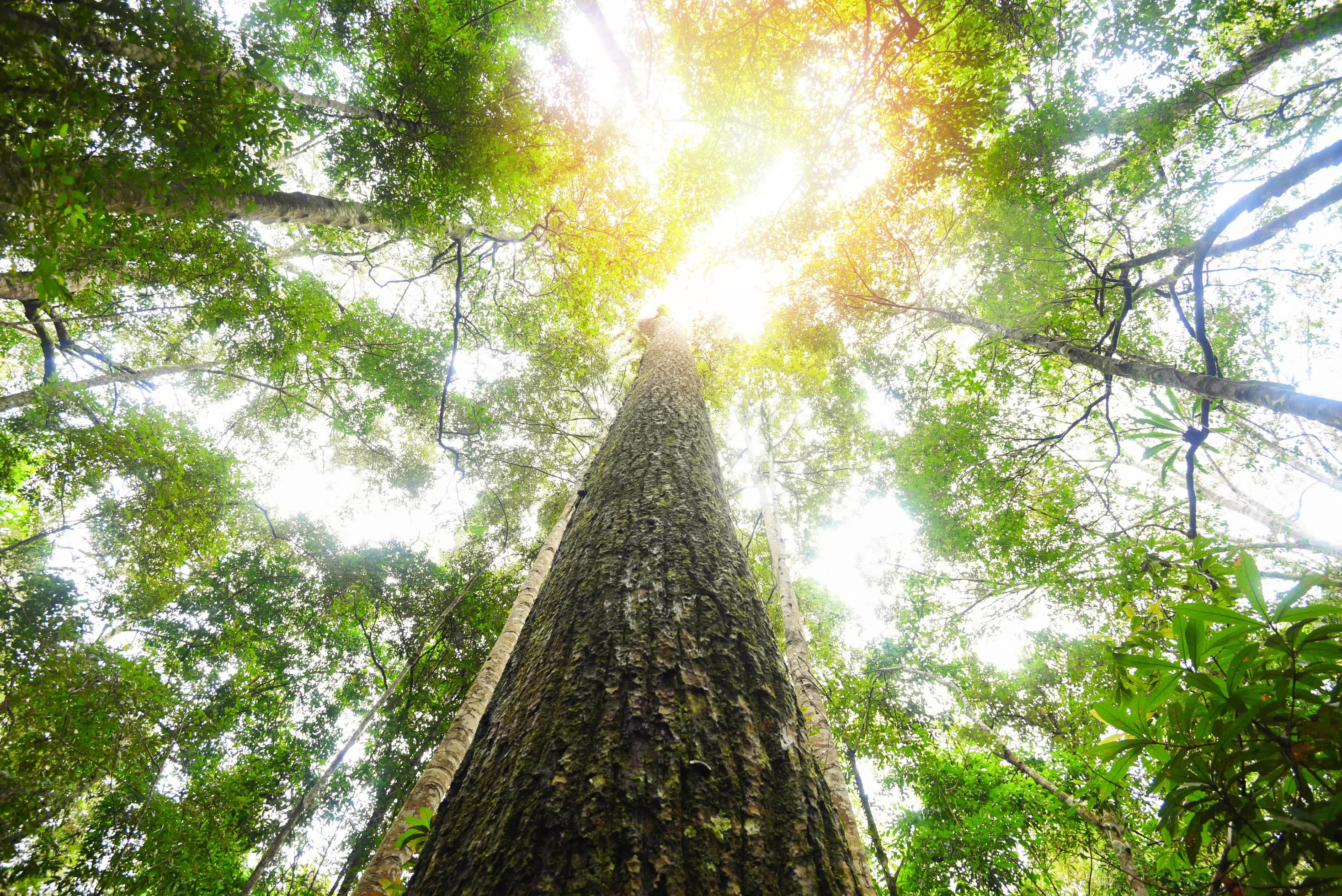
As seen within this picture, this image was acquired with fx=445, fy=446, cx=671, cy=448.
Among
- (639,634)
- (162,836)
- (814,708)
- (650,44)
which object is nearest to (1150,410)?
(814,708)

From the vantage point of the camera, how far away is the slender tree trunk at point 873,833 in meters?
5.33

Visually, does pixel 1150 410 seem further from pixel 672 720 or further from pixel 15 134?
pixel 15 134

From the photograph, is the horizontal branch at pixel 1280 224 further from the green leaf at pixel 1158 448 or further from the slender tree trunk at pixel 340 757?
the slender tree trunk at pixel 340 757

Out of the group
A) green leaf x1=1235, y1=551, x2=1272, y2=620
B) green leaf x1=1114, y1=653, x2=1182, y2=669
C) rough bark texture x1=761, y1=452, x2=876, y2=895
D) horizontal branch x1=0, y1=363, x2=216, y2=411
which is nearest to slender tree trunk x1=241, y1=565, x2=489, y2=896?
horizontal branch x1=0, y1=363, x2=216, y2=411

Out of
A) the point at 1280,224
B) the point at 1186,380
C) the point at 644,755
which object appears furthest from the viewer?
the point at 1186,380

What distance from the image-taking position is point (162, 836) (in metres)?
5.26

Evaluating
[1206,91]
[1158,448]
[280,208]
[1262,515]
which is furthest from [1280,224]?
[1262,515]

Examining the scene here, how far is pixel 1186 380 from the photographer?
3307 mm

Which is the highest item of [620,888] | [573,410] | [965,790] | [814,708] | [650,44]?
[650,44]

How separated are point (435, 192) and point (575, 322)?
3.53 m

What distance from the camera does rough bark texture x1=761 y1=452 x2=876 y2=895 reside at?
9.87 ft

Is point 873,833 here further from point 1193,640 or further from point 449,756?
point 1193,640

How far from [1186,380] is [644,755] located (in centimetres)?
471

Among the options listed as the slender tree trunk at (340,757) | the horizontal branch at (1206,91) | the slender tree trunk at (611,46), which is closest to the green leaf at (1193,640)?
the horizontal branch at (1206,91)
